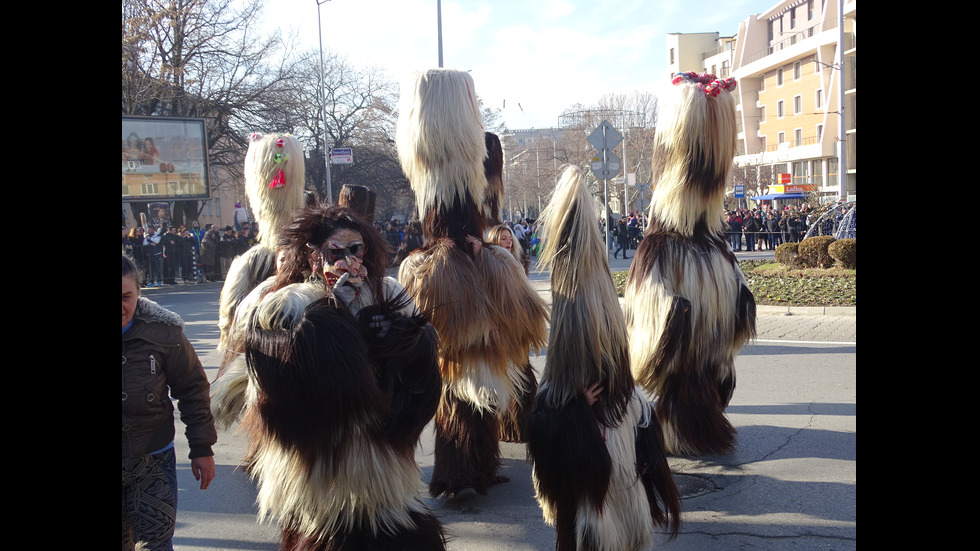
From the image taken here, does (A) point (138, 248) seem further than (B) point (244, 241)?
No

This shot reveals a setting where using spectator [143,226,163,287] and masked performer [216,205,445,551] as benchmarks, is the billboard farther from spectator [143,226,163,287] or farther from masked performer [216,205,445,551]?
masked performer [216,205,445,551]

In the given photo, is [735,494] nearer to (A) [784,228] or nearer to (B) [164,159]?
(B) [164,159]

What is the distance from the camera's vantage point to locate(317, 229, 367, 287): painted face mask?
10.8 ft

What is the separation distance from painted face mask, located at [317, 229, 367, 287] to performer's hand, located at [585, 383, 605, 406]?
3.60 ft

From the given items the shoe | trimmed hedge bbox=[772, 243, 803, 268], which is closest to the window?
trimmed hedge bbox=[772, 243, 803, 268]

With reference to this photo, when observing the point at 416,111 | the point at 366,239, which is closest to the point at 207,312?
the point at 416,111

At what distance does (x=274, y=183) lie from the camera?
561 centimetres

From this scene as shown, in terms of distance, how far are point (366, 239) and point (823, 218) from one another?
70.8 feet

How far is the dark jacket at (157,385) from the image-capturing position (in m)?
3.15

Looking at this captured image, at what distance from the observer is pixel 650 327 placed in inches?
194

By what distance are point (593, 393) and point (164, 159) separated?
19950mm

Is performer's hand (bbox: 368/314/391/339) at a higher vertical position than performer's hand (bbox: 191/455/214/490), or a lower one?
higher

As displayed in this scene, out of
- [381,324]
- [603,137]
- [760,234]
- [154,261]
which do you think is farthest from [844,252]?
[154,261]
